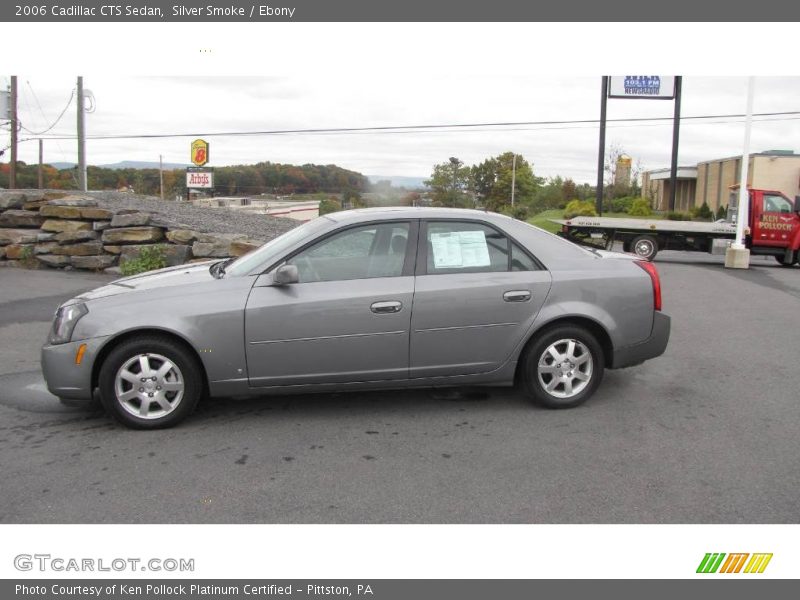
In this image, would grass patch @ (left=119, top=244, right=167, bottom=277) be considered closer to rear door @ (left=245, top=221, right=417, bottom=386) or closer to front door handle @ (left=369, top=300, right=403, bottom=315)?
rear door @ (left=245, top=221, right=417, bottom=386)

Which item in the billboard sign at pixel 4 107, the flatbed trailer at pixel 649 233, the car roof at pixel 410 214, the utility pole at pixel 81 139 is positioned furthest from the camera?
the billboard sign at pixel 4 107

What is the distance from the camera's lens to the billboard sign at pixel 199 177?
3884 cm

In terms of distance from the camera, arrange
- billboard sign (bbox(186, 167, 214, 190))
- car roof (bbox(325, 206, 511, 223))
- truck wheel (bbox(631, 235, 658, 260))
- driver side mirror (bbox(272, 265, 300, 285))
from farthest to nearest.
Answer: billboard sign (bbox(186, 167, 214, 190)) → truck wheel (bbox(631, 235, 658, 260)) → car roof (bbox(325, 206, 511, 223)) → driver side mirror (bbox(272, 265, 300, 285))

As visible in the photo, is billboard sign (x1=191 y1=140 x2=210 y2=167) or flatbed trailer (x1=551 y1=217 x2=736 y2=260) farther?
billboard sign (x1=191 y1=140 x2=210 y2=167)

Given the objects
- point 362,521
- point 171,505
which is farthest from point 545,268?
point 171,505

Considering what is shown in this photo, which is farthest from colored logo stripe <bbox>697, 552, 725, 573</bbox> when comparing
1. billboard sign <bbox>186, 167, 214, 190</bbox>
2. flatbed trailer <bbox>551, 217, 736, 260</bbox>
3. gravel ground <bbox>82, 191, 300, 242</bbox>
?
billboard sign <bbox>186, 167, 214, 190</bbox>

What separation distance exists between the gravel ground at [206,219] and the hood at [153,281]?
706 centimetres

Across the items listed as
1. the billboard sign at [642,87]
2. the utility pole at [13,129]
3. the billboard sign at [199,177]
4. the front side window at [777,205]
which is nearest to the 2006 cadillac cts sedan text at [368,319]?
the front side window at [777,205]

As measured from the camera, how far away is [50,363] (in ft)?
16.4

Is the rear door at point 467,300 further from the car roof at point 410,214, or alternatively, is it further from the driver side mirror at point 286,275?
the driver side mirror at point 286,275

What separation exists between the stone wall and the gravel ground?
13.0 inches

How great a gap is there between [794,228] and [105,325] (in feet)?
63.8

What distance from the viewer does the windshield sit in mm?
5332

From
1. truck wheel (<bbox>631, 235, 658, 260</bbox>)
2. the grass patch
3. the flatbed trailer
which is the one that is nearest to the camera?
the grass patch
